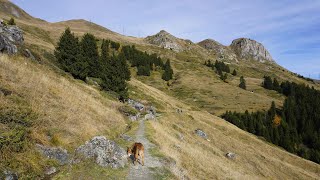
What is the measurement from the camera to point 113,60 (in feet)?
207

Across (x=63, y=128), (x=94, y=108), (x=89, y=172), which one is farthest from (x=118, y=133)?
(x=89, y=172)

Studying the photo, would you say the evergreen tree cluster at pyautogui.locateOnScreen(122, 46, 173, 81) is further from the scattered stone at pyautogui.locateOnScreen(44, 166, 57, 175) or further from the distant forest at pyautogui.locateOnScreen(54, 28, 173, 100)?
the scattered stone at pyautogui.locateOnScreen(44, 166, 57, 175)

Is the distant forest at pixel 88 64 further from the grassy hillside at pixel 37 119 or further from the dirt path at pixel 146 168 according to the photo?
the dirt path at pixel 146 168

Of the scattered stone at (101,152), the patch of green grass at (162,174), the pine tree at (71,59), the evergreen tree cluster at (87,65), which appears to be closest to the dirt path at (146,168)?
the patch of green grass at (162,174)

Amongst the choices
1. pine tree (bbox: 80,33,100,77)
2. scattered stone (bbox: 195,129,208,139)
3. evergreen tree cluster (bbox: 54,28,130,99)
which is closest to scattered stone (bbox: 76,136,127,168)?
evergreen tree cluster (bbox: 54,28,130,99)

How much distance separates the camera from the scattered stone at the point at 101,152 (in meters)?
17.2

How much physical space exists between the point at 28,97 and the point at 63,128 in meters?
3.48

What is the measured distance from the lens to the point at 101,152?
1753cm

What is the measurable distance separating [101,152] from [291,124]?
159 meters

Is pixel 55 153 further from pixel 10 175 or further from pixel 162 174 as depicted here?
pixel 162 174

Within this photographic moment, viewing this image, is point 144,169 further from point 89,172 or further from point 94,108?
point 94,108

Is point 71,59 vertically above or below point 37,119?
above

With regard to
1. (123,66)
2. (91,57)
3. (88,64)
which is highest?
(91,57)

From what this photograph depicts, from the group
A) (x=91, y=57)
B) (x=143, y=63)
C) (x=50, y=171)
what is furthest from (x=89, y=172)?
(x=143, y=63)
